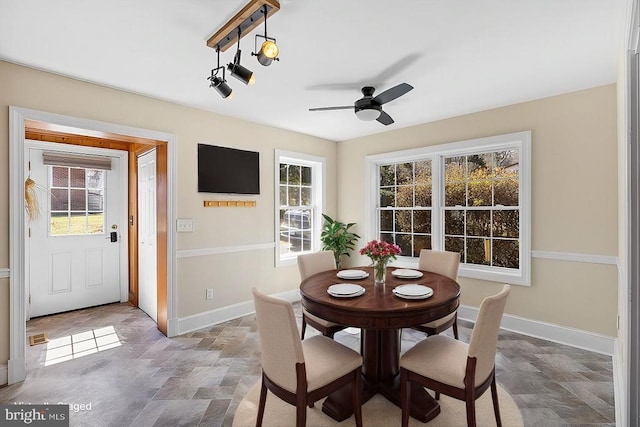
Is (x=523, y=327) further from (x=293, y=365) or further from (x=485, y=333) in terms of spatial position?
(x=293, y=365)

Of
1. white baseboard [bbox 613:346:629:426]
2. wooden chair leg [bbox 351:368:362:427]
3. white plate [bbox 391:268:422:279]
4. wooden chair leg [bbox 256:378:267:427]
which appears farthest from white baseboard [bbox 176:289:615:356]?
wooden chair leg [bbox 351:368:362:427]

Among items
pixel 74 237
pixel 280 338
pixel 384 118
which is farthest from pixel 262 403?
pixel 74 237

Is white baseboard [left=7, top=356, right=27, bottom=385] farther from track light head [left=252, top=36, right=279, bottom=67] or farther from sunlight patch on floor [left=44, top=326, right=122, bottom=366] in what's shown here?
track light head [left=252, top=36, right=279, bottom=67]

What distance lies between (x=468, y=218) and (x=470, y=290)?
91 cm

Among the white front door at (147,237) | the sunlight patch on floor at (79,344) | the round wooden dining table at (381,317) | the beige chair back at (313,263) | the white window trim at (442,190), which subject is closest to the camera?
the round wooden dining table at (381,317)

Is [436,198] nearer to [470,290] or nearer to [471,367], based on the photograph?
[470,290]

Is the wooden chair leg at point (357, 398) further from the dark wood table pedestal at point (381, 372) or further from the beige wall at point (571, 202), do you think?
the beige wall at point (571, 202)

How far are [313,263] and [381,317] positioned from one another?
150 cm

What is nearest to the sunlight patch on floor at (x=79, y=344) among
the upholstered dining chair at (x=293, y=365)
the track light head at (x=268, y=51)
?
the upholstered dining chair at (x=293, y=365)

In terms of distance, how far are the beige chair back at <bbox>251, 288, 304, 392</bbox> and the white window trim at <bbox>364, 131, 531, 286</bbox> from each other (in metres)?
2.93

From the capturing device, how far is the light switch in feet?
11.2

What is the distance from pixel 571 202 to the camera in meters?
3.12

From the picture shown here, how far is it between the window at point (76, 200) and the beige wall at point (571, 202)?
521 cm

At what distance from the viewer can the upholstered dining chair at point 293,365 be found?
1646 millimetres
